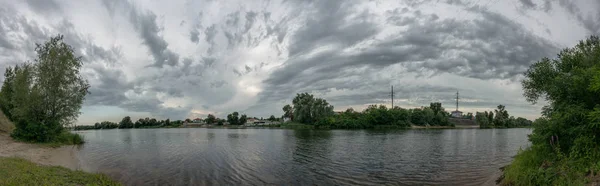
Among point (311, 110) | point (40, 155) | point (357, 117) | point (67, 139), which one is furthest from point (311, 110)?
point (40, 155)

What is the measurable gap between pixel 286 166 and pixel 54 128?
32.3 meters

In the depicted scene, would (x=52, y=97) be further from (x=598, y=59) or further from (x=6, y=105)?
A: (x=598, y=59)

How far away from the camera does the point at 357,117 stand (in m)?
141

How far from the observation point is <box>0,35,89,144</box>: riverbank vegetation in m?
34.3

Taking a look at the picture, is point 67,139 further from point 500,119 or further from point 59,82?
point 500,119

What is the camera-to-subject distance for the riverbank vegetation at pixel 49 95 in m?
34.3

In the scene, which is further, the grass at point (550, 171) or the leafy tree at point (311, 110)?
the leafy tree at point (311, 110)

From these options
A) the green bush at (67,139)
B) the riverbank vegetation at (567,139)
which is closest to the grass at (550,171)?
the riverbank vegetation at (567,139)

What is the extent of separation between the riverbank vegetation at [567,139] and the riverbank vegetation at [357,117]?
11148 centimetres

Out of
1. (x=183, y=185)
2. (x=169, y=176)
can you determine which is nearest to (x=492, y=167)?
(x=183, y=185)

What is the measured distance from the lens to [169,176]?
63.6ft

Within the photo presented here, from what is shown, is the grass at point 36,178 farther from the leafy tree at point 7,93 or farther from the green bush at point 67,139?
the leafy tree at point 7,93

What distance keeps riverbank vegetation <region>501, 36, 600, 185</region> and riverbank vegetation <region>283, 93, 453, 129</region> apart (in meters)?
111

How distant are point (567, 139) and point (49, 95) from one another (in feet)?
167
